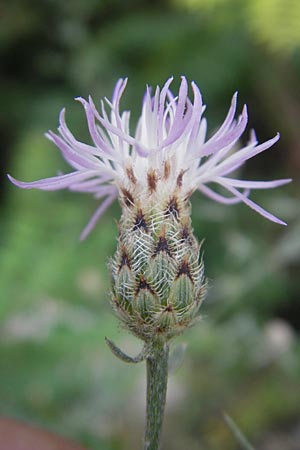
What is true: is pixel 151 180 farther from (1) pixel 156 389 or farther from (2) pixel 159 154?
(1) pixel 156 389

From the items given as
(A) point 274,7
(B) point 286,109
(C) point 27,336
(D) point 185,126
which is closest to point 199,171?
(D) point 185,126

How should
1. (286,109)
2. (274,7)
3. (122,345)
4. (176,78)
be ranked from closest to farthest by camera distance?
(122,345) → (274,7) → (286,109) → (176,78)

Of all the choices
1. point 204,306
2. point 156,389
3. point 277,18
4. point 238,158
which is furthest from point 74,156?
point 204,306

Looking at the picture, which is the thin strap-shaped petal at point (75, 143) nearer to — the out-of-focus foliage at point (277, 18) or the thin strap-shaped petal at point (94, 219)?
the thin strap-shaped petal at point (94, 219)

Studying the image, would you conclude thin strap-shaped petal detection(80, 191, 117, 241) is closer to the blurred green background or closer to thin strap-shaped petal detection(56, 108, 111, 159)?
thin strap-shaped petal detection(56, 108, 111, 159)

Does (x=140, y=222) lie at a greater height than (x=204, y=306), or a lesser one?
greater

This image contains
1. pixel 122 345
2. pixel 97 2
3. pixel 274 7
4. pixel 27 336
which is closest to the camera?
pixel 27 336

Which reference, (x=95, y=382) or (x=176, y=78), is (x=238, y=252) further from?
(x=176, y=78)
